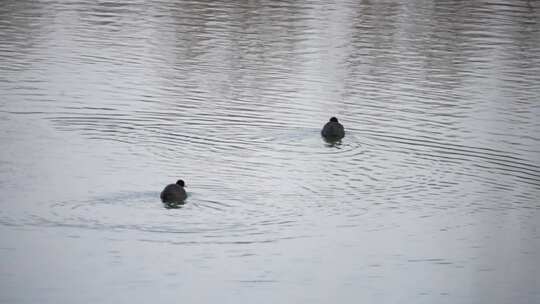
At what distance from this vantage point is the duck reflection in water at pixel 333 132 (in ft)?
72.7

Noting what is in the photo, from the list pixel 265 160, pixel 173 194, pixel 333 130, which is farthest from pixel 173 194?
pixel 333 130

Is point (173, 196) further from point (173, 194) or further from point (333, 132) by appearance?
point (333, 132)

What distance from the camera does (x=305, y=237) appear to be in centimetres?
1709

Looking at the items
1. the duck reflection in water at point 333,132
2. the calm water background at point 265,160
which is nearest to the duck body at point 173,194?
the calm water background at point 265,160

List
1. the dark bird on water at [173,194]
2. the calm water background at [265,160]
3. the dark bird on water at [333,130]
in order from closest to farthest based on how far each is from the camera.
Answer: the calm water background at [265,160], the dark bird on water at [173,194], the dark bird on water at [333,130]

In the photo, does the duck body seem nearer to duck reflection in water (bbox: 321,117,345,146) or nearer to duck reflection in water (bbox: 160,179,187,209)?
duck reflection in water (bbox: 160,179,187,209)

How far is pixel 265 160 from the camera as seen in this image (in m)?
20.7

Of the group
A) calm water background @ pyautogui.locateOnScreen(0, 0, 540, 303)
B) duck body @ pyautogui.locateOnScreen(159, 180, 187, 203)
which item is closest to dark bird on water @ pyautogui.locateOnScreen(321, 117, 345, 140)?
calm water background @ pyautogui.locateOnScreen(0, 0, 540, 303)

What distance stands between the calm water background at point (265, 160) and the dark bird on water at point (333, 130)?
0.64ft

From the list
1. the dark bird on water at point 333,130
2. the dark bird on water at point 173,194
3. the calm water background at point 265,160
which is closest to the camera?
the calm water background at point 265,160

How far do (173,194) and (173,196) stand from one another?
0.03m

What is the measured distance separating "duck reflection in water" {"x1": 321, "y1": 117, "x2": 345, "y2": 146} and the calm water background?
0.58ft

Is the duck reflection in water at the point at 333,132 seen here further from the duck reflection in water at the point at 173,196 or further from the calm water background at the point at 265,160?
the duck reflection in water at the point at 173,196

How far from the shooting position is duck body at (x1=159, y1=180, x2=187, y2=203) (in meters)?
17.8
